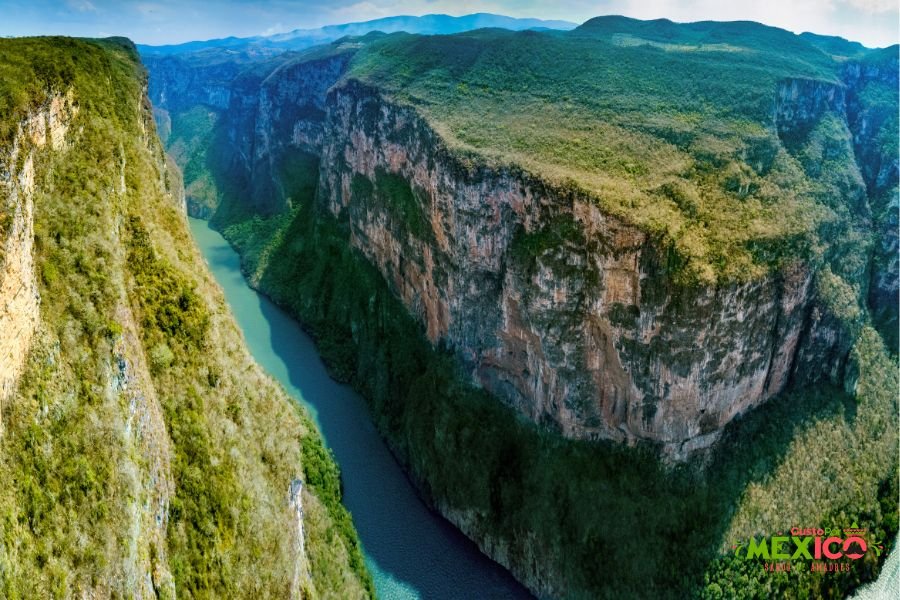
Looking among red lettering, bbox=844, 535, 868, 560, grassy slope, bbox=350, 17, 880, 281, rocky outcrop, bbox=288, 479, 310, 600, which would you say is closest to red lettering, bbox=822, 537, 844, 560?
red lettering, bbox=844, 535, 868, 560

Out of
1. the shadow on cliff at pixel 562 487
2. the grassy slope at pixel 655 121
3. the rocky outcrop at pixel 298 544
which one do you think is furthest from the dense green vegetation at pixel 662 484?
the rocky outcrop at pixel 298 544

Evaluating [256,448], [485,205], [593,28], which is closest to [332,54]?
[593,28]

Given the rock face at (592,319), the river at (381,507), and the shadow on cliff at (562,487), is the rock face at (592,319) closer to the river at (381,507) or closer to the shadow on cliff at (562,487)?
the shadow on cliff at (562,487)

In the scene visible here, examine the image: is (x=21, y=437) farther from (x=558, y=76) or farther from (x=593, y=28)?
(x=593, y=28)

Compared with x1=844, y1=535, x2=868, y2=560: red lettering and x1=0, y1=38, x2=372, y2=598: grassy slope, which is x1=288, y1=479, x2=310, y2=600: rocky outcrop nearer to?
x1=0, y1=38, x2=372, y2=598: grassy slope

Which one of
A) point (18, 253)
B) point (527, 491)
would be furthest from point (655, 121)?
point (18, 253)

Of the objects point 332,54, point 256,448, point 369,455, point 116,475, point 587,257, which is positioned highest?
point 332,54
